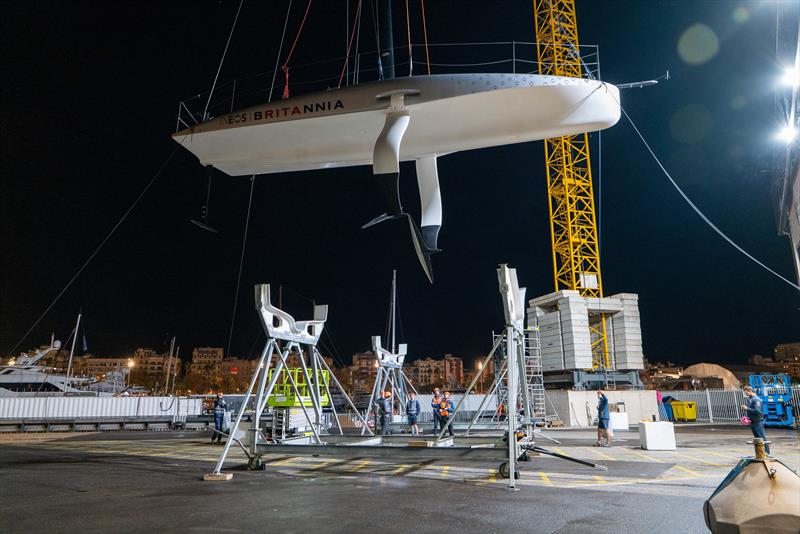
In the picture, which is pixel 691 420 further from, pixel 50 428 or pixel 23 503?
pixel 50 428

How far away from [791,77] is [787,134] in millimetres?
2228

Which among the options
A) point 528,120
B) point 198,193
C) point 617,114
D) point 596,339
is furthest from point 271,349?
point 596,339

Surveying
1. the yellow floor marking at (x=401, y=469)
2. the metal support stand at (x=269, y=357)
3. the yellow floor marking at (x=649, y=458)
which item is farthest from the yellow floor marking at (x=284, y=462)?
the yellow floor marking at (x=649, y=458)

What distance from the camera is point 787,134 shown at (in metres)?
13.7

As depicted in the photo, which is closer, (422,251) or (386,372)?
(422,251)

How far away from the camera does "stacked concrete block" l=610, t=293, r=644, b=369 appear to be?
31203 millimetres

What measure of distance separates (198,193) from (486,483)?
344 inches

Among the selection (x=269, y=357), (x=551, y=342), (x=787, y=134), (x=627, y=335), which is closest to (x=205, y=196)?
(x=269, y=357)

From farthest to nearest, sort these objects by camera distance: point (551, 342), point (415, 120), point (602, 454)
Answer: point (551, 342), point (602, 454), point (415, 120)

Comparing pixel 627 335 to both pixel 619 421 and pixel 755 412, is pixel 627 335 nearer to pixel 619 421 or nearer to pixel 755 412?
pixel 619 421

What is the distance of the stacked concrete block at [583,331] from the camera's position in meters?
30.3

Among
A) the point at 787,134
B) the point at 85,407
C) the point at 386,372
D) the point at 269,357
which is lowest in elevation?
the point at 85,407

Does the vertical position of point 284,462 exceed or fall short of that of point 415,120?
it falls short

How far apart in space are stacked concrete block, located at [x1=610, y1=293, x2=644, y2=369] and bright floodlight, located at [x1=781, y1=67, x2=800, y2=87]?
70.3ft
